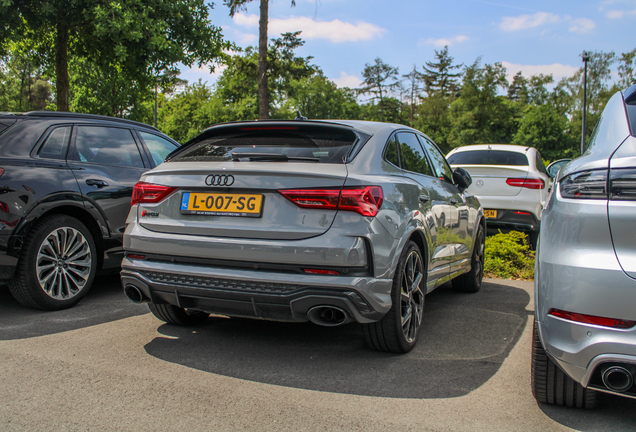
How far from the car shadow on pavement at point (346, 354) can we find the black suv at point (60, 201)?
4.12ft

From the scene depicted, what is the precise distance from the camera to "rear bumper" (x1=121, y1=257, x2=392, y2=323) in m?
3.10

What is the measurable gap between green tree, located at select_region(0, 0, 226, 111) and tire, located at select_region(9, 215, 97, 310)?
6982 mm

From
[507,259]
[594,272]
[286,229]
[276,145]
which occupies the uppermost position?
[276,145]

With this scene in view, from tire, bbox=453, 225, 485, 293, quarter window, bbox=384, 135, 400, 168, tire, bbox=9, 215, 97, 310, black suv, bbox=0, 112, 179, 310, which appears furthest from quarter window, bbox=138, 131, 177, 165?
tire, bbox=453, 225, 485, 293

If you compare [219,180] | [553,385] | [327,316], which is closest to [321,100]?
[219,180]

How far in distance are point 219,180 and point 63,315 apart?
93.5 inches

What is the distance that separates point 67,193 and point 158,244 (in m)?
1.96

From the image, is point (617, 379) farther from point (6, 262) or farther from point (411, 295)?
point (6, 262)

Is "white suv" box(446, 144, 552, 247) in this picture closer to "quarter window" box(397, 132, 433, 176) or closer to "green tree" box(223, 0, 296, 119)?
"quarter window" box(397, 132, 433, 176)

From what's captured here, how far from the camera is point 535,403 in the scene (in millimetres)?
2994

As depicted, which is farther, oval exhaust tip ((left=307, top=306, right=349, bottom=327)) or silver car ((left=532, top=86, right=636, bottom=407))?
oval exhaust tip ((left=307, top=306, right=349, bottom=327))

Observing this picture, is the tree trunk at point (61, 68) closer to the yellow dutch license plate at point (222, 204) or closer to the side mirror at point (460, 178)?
the side mirror at point (460, 178)

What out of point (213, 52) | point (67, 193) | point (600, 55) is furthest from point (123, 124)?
point (600, 55)

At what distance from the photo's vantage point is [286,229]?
3.16m
